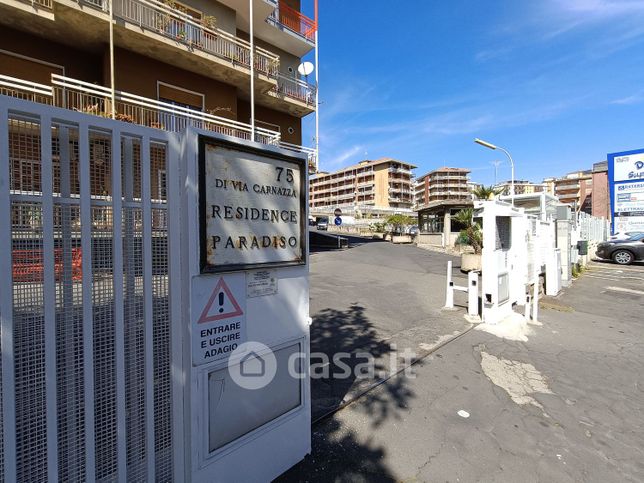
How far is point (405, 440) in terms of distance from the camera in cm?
273

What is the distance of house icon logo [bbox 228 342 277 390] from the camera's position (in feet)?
6.87

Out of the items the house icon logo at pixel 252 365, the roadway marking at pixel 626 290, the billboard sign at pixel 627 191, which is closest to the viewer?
the house icon logo at pixel 252 365

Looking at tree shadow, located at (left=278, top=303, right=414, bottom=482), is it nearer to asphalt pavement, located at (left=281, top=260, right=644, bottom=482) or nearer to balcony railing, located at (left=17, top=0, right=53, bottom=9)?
asphalt pavement, located at (left=281, top=260, right=644, bottom=482)

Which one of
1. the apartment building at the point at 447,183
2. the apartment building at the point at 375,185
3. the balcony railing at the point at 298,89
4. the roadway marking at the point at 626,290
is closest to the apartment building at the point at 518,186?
the roadway marking at the point at 626,290

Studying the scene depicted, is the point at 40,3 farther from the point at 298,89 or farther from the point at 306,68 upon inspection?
the point at 306,68

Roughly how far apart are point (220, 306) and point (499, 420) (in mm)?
2887

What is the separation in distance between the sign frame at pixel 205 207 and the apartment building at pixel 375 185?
228 ft

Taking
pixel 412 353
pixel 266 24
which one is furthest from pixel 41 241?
pixel 266 24

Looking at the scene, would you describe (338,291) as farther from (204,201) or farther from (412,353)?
(204,201)

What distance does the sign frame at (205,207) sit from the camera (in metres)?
1.86

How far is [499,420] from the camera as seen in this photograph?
305cm

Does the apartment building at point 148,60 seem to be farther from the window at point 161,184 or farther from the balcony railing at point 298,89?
the window at point 161,184

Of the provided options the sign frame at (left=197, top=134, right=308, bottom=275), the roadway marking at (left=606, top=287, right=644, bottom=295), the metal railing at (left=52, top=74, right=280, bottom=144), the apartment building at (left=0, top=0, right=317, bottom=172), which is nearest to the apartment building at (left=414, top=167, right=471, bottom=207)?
the apartment building at (left=0, top=0, right=317, bottom=172)

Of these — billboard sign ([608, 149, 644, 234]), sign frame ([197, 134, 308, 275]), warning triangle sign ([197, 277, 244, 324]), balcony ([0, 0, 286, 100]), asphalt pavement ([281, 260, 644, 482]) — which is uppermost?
balcony ([0, 0, 286, 100])
